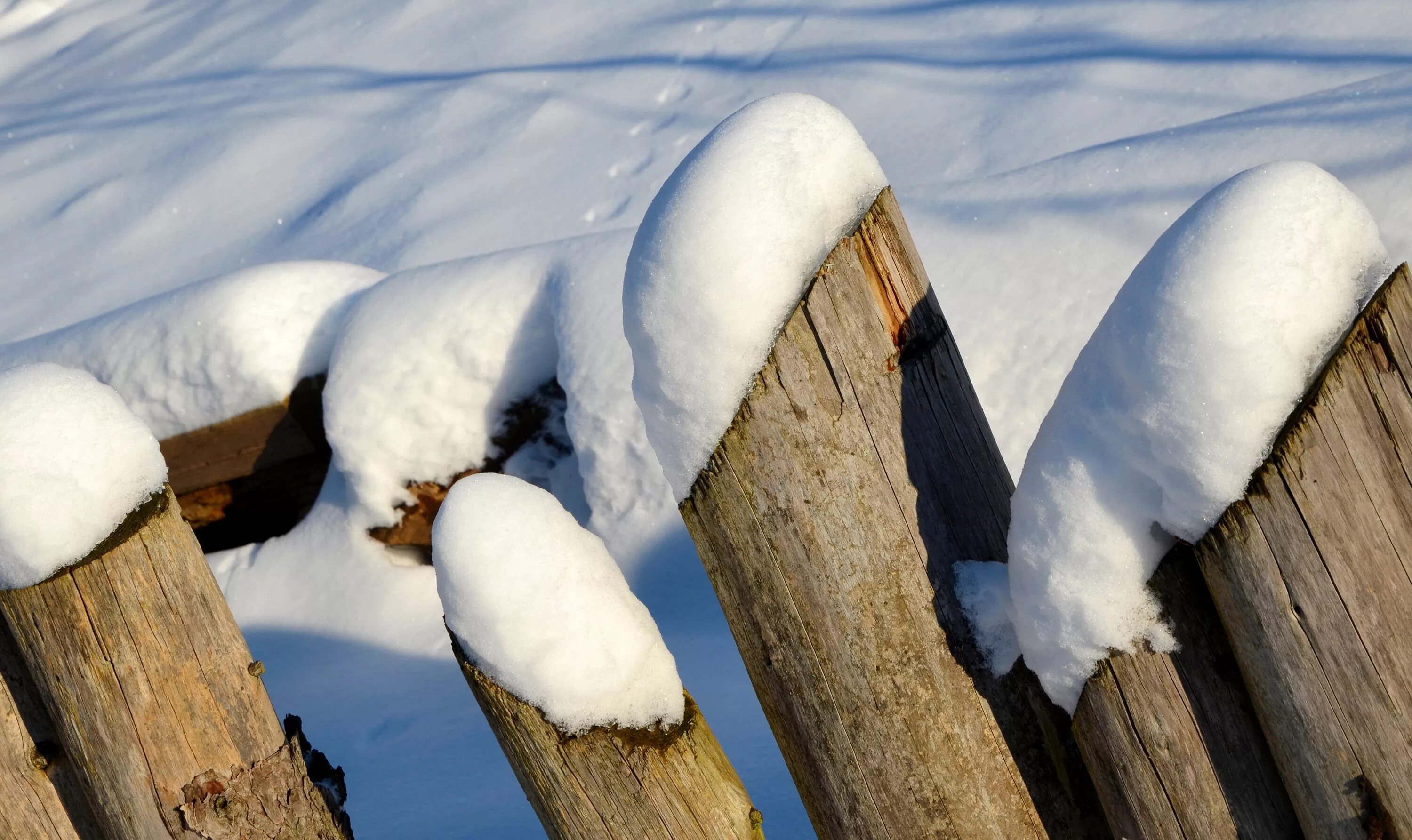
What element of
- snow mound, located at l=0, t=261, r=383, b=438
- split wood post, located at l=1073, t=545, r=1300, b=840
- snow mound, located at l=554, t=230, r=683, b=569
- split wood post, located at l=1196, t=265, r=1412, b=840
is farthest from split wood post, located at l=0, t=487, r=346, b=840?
snow mound, located at l=0, t=261, r=383, b=438


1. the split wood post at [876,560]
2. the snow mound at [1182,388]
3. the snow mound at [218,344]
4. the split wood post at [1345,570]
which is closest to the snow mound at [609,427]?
the snow mound at [218,344]

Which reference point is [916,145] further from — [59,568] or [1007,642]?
[59,568]

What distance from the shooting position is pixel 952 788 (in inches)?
48.7

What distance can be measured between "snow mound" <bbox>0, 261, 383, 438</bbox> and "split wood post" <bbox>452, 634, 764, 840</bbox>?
190 centimetres

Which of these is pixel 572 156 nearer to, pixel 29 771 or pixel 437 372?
pixel 437 372

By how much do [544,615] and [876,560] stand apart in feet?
1.42

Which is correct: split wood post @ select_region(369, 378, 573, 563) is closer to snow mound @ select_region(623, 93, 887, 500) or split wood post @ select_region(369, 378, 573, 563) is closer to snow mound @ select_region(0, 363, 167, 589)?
snow mound @ select_region(0, 363, 167, 589)

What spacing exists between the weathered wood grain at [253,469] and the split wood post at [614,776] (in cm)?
188

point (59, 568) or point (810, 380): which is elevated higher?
point (810, 380)

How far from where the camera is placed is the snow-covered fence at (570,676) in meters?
1.29

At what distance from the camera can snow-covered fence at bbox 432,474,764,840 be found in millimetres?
1293

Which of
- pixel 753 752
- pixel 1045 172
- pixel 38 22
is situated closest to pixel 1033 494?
pixel 753 752

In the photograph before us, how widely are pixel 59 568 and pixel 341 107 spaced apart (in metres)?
4.56

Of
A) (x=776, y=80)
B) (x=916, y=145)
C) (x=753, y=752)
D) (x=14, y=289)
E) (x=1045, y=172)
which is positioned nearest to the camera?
(x=753, y=752)
